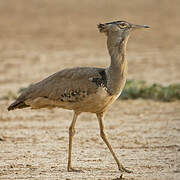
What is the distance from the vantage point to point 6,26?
23.0 m

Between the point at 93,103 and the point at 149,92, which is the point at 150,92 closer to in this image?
the point at 149,92

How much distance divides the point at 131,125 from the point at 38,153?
7.04 feet

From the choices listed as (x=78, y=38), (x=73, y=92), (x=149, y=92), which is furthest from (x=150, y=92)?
(x=78, y=38)

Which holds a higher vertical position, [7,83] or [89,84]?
[89,84]

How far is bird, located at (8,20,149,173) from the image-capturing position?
22.0 ft

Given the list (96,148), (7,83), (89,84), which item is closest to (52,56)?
(7,83)

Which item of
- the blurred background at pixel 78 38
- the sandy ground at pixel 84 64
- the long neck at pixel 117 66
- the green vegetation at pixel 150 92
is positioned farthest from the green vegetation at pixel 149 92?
the long neck at pixel 117 66

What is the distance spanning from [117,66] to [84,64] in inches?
372

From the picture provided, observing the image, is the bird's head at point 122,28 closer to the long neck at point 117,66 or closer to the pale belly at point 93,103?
the long neck at point 117,66

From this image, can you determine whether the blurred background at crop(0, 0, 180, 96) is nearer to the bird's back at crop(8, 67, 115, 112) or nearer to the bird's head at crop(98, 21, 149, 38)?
the bird's back at crop(8, 67, 115, 112)

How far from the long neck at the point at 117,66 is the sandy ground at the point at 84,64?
954 mm

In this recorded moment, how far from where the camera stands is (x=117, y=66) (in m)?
6.88

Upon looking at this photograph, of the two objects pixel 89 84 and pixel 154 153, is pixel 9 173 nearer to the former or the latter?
pixel 89 84

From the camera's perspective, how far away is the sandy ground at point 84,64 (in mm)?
7230
